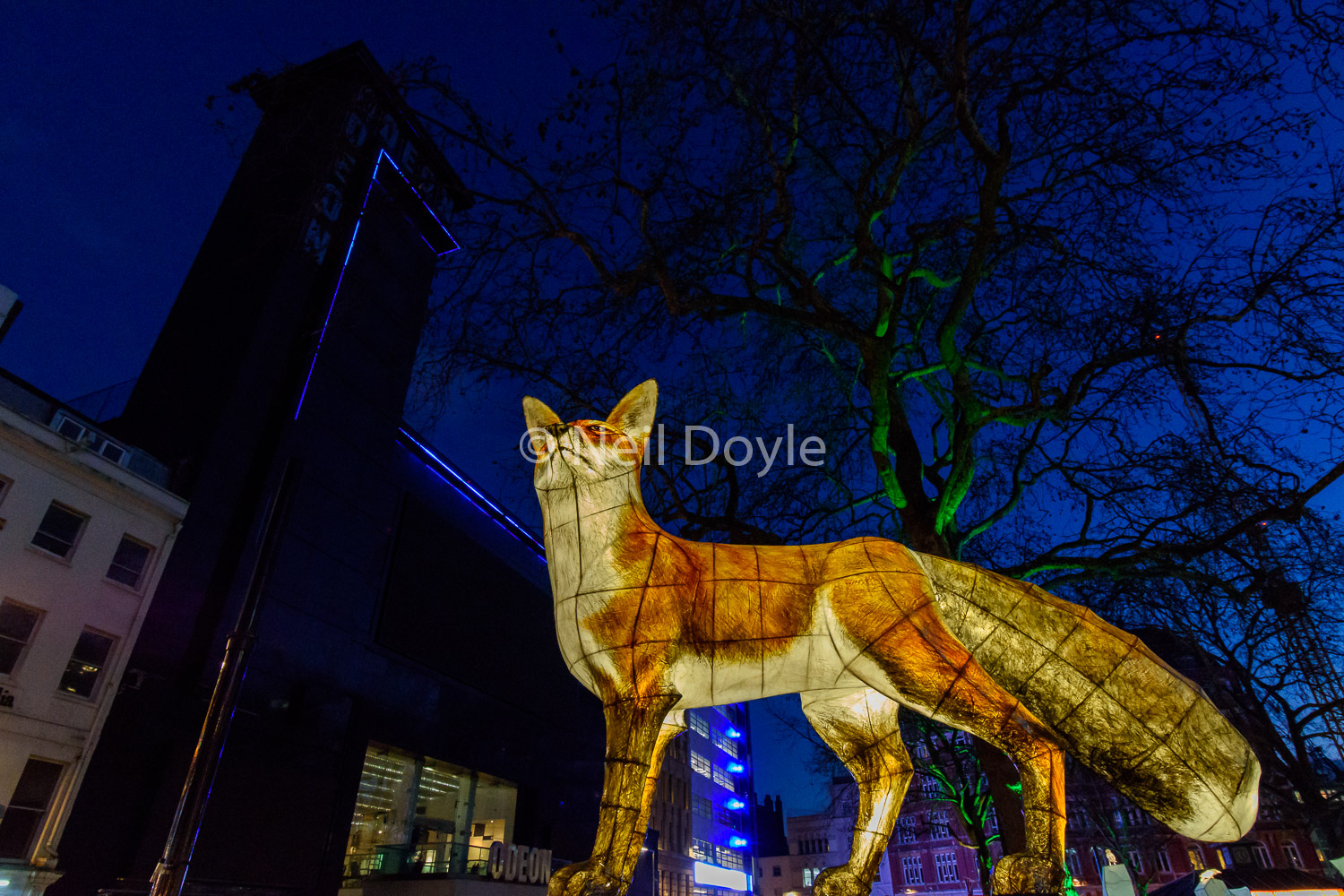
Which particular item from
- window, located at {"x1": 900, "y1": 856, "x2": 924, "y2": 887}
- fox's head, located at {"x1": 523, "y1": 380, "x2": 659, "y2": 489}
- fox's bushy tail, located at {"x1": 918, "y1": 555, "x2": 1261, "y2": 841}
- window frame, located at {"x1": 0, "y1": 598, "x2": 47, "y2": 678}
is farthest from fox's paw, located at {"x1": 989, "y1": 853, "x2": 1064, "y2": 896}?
window, located at {"x1": 900, "y1": 856, "x2": 924, "y2": 887}

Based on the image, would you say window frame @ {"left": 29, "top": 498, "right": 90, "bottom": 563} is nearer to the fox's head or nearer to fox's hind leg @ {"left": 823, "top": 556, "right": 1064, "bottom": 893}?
the fox's head

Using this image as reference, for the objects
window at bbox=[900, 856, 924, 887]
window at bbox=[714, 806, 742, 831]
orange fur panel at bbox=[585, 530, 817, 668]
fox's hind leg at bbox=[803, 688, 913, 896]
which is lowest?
window at bbox=[900, 856, 924, 887]

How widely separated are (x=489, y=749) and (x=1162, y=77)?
23.3 metres

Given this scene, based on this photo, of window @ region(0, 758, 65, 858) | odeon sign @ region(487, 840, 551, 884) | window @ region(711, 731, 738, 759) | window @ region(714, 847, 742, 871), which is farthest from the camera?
window @ region(711, 731, 738, 759)

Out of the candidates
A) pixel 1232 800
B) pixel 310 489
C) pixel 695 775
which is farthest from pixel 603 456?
pixel 695 775

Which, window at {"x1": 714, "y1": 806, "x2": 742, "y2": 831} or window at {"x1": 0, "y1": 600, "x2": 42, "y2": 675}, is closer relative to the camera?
window at {"x1": 0, "y1": 600, "x2": 42, "y2": 675}

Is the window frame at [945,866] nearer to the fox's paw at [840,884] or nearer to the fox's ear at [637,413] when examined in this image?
the fox's paw at [840,884]

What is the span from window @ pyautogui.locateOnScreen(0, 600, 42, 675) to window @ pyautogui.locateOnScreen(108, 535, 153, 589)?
1.44m

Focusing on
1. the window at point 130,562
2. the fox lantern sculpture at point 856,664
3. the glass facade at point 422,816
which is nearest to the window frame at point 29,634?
the window at point 130,562

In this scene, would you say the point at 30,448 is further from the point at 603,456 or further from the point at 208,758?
the point at 603,456

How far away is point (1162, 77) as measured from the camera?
18.2ft

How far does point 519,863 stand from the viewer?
21.1 metres

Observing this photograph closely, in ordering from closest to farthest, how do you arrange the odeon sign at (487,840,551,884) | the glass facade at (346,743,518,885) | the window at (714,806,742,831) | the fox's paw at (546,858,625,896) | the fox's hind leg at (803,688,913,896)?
the fox's paw at (546,858,625,896)
the fox's hind leg at (803,688,913,896)
the glass facade at (346,743,518,885)
the odeon sign at (487,840,551,884)
the window at (714,806,742,831)

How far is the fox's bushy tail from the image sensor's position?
233 cm
